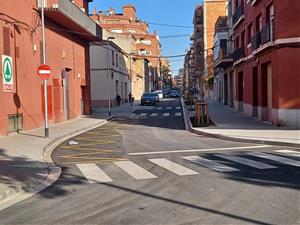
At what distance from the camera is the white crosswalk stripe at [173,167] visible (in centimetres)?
1027

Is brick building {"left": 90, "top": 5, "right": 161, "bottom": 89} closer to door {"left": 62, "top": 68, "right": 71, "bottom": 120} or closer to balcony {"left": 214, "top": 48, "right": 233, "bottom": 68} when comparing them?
balcony {"left": 214, "top": 48, "right": 233, "bottom": 68}

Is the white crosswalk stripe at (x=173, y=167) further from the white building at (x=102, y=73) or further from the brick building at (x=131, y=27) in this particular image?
the brick building at (x=131, y=27)

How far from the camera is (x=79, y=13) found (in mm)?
29016

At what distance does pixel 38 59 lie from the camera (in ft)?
76.0

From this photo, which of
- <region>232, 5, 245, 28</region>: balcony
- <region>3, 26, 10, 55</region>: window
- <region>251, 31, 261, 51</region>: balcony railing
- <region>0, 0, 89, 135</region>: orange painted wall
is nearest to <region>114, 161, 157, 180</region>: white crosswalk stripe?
<region>0, 0, 89, 135</region>: orange painted wall

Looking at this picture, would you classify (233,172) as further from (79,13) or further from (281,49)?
(79,13)

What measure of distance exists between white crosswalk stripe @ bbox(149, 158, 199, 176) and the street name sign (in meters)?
A: 8.76

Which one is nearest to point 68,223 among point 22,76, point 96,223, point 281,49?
point 96,223

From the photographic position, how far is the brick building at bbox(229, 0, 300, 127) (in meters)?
21.4

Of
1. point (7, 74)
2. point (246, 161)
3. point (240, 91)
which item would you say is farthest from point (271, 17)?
point (246, 161)

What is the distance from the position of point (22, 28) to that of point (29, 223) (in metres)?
15.9

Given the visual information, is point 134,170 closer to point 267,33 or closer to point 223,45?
point 267,33

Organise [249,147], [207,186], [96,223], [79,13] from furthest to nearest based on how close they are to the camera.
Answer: [79,13] < [249,147] < [207,186] < [96,223]

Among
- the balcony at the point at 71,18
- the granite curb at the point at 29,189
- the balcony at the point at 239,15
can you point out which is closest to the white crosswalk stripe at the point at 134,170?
the granite curb at the point at 29,189
